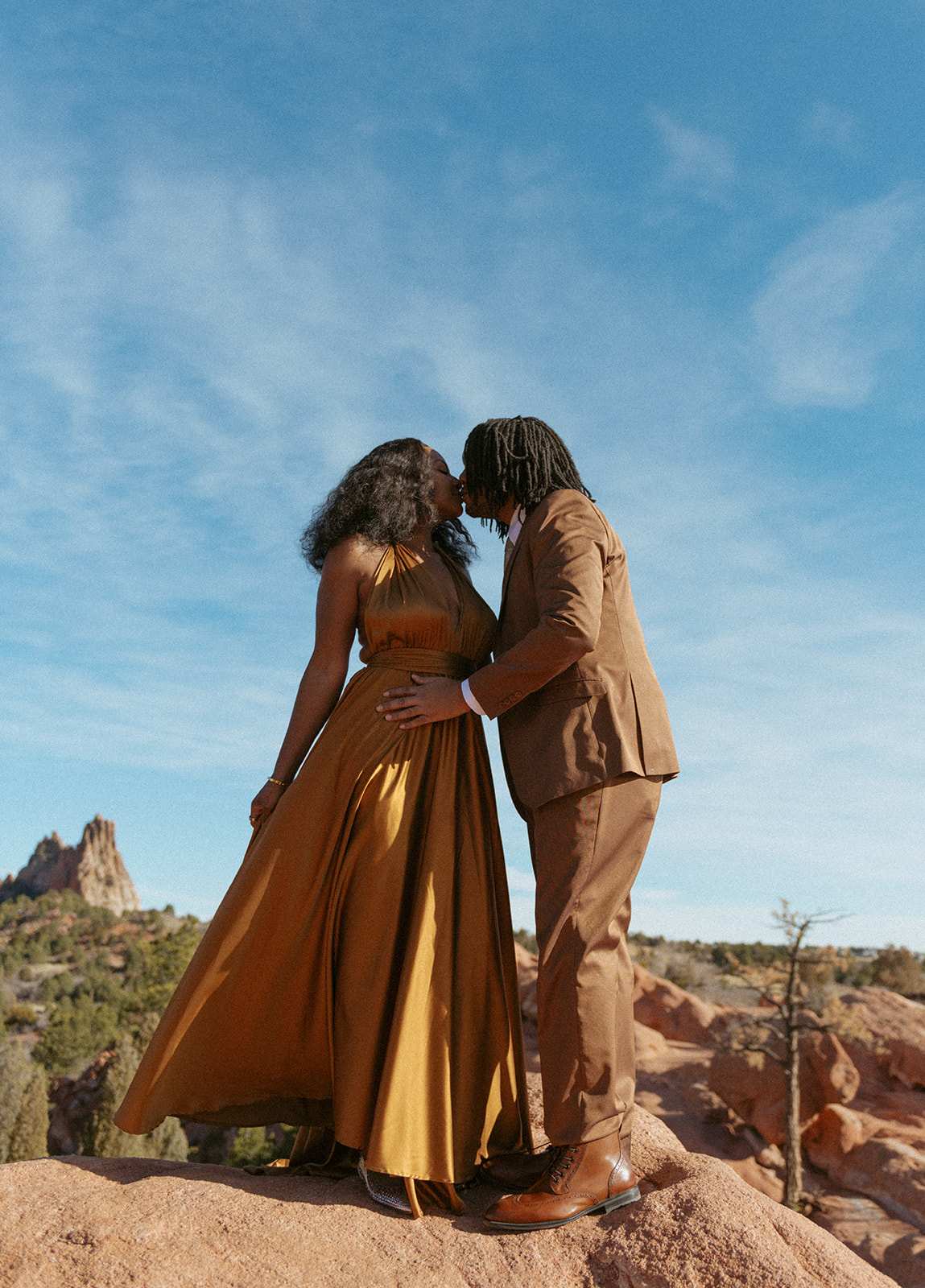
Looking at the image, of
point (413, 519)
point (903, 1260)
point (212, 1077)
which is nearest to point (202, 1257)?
point (212, 1077)

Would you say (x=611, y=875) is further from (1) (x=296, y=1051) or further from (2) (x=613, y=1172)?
(1) (x=296, y=1051)

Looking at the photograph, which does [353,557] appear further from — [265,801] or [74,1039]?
[74,1039]

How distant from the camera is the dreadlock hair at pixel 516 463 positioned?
10.8ft

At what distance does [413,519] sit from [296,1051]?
1.96 metres

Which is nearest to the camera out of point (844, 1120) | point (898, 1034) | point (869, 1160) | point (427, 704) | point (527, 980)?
point (427, 704)

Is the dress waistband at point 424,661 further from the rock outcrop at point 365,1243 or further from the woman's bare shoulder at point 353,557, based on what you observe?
the rock outcrop at point 365,1243

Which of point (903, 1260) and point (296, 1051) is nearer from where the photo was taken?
point (296, 1051)

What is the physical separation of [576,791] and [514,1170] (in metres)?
1.28

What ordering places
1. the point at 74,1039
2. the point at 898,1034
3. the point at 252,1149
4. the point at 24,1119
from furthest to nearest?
the point at 74,1039 → the point at 252,1149 → the point at 24,1119 → the point at 898,1034

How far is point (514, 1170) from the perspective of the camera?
300 centimetres

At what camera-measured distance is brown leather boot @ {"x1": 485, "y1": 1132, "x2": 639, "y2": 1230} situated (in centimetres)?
260

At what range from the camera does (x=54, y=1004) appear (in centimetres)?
4278

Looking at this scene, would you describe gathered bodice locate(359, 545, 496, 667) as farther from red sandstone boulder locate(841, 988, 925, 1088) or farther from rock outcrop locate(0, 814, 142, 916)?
rock outcrop locate(0, 814, 142, 916)

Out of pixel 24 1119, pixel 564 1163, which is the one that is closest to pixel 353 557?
pixel 564 1163
